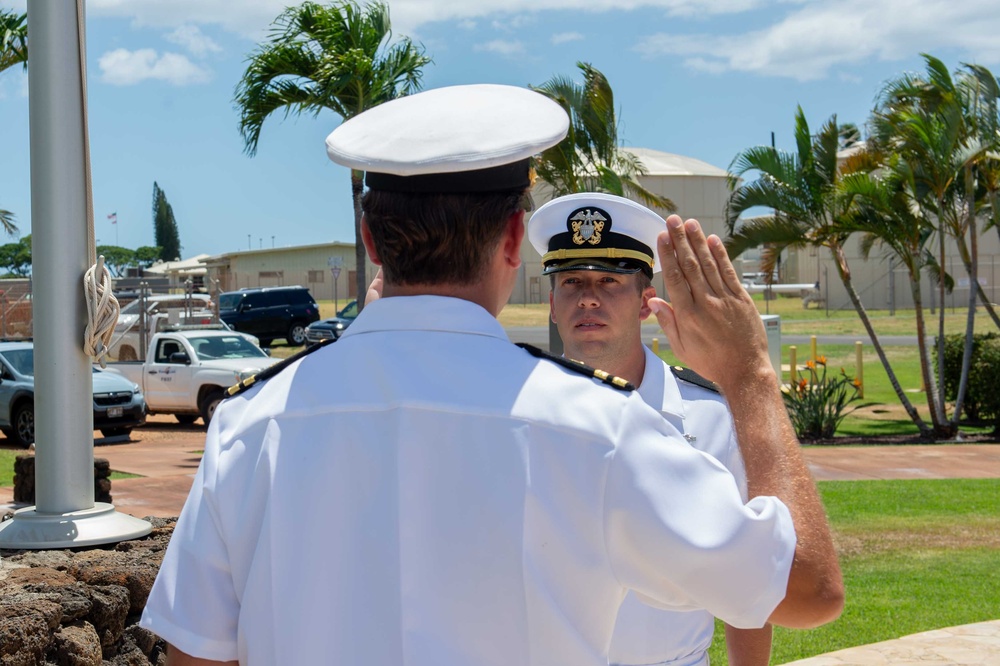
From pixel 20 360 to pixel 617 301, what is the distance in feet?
53.6

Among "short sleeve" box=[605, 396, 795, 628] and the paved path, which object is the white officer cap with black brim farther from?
the paved path

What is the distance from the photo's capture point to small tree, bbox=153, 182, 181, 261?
394 feet

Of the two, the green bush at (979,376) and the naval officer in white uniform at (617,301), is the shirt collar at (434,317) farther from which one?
the green bush at (979,376)

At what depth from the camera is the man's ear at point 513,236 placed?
61.6 inches

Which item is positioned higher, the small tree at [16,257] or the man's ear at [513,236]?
the small tree at [16,257]

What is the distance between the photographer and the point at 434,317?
1.50m

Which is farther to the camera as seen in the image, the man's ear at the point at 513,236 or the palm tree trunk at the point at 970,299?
the palm tree trunk at the point at 970,299

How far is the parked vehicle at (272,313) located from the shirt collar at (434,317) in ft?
104

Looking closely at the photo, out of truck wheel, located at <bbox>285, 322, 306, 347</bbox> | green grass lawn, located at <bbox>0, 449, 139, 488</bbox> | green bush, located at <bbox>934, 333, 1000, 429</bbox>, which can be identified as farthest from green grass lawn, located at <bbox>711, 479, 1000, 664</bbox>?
truck wheel, located at <bbox>285, 322, 306, 347</bbox>

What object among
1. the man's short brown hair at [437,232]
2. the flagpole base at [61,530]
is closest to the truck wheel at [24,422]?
the flagpole base at [61,530]

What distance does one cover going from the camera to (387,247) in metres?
1.55

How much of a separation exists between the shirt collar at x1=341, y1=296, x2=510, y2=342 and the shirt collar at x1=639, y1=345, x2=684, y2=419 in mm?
1397

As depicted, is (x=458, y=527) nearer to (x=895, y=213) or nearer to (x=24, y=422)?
(x=895, y=213)

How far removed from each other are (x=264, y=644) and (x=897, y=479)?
36.8 ft
